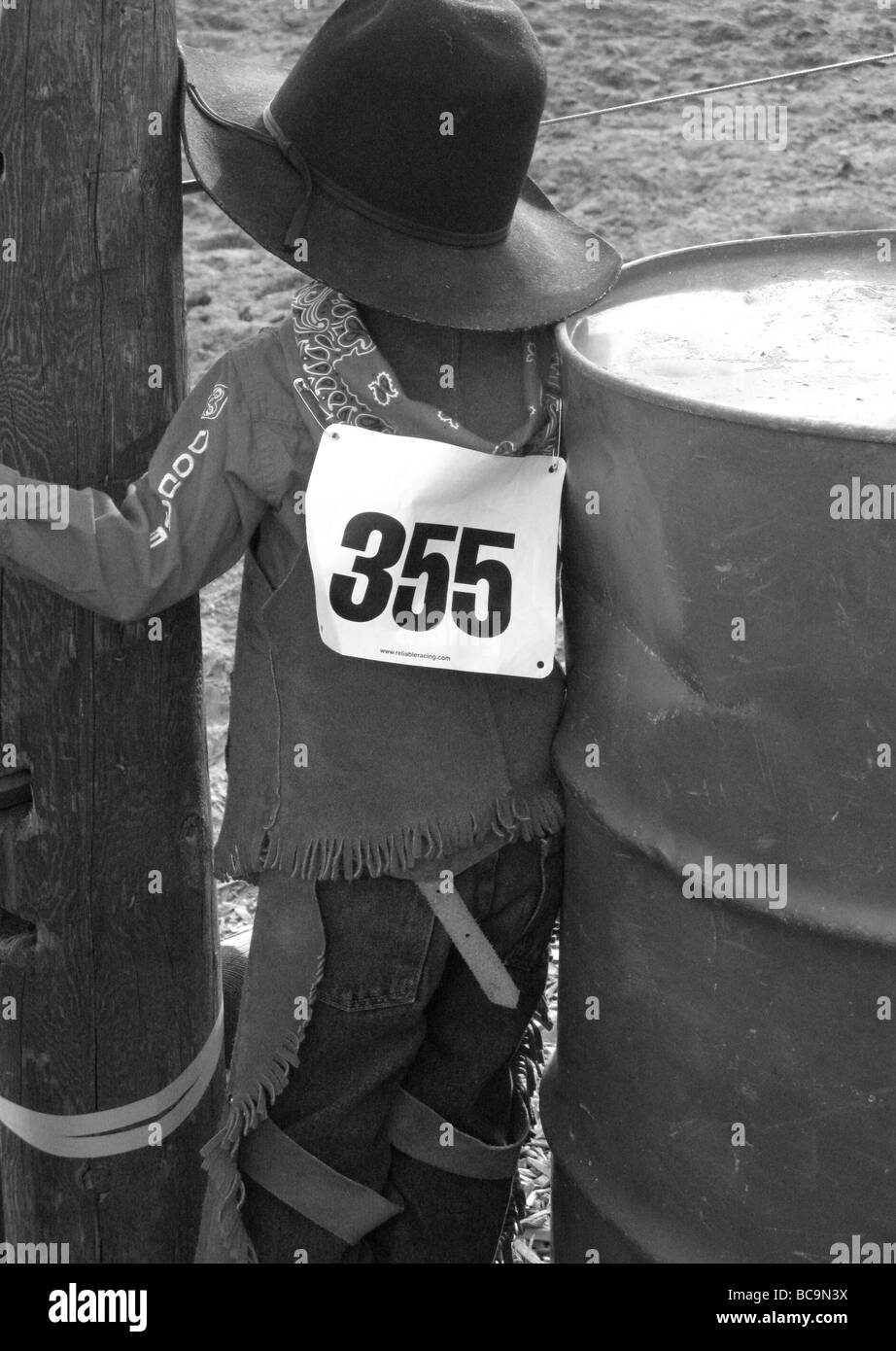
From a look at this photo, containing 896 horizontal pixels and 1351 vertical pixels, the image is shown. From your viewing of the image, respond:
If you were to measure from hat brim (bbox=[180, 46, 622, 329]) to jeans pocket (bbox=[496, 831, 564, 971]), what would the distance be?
25.1 inches

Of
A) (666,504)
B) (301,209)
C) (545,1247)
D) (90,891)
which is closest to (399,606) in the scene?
(666,504)

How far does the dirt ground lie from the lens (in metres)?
5.68

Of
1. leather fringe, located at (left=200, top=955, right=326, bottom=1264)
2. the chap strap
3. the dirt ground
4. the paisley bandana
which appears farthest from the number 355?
the dirt ground

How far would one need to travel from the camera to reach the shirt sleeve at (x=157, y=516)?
5.94ft

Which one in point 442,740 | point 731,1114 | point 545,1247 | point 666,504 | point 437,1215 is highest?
point 666,504

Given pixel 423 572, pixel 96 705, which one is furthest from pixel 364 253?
pixel 96 705

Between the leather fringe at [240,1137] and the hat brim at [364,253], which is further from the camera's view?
the leather fringe at [240,1137]

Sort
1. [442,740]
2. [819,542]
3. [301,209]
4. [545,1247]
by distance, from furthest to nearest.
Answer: [545,1247], [442,740], [301,209], [819,542]

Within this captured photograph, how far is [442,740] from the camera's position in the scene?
2008mm

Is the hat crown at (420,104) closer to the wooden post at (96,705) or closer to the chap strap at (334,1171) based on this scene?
the wooden post at (96,705)

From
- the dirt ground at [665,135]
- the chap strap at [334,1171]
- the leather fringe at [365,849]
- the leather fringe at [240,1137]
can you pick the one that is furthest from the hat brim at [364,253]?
the dirt ground at [665,135]

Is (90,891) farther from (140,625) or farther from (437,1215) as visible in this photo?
(437,1215)
